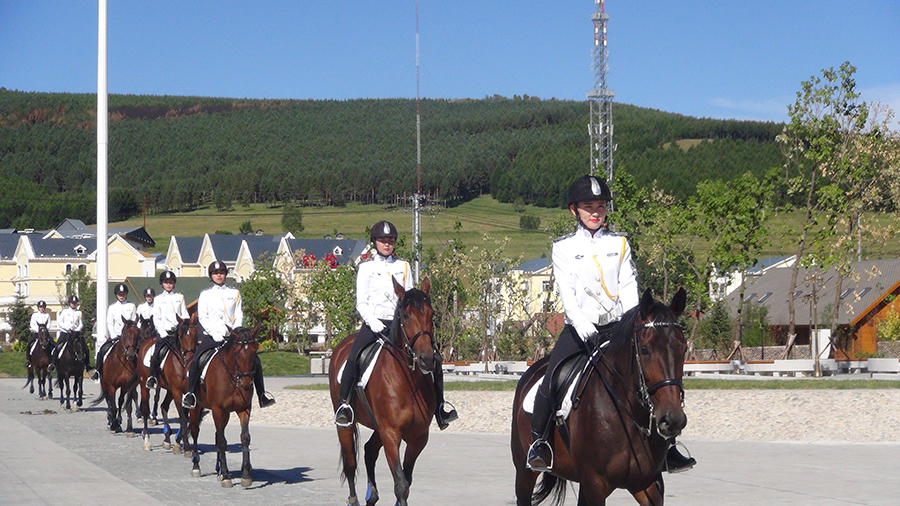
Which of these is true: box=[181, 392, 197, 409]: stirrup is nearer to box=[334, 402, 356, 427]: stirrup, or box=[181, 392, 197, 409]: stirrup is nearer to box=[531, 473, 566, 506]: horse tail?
box=[334, 402, 356, 427]: stirrup

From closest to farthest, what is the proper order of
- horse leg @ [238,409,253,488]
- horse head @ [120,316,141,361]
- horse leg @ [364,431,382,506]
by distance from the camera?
horse leg @ [364,431,382,506], horse leg @ [238,409,253,488], horse head @ [120,316,141,361]

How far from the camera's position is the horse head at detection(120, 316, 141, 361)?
20969 millimetres

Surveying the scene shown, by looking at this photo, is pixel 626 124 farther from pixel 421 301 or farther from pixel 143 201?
pixel 421 301

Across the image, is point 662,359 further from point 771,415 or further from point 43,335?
point 43,335

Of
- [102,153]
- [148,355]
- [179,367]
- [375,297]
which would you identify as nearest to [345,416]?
[375,297]

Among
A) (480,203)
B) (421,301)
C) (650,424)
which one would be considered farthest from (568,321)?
(480,203)

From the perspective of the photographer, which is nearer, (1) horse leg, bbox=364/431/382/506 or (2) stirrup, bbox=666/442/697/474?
(2) stirrup, bbox=666/442/697/474

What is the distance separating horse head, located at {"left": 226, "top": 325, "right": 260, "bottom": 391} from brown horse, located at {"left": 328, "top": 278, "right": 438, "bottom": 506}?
307 centimetres

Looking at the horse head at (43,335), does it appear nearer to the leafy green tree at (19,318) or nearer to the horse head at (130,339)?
the horse head at (130,339)

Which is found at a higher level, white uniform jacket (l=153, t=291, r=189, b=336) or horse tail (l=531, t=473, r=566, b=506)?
white uniform jacket (l=153, t=291, r=189, b=336)

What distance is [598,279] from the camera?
7484 millimetres

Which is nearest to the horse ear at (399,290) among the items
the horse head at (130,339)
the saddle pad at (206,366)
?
the saddle pad at (206,366)

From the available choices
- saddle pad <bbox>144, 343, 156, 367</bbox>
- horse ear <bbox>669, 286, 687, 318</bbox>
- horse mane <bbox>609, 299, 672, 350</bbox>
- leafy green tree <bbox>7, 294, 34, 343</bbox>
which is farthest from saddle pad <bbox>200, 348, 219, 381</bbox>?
leafy green tree <bbox>7, 294, 34, 343</bbox>

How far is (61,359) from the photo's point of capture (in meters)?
29.2
